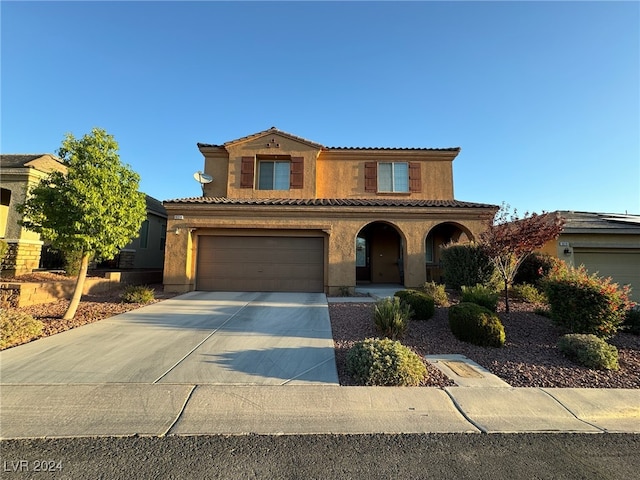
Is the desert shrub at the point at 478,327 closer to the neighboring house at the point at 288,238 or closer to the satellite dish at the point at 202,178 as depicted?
the neighboring house at the point at 288,238

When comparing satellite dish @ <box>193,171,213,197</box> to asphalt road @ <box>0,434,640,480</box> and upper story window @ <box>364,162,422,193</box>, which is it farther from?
asphalt road @ <box>0,434,640,480</box>

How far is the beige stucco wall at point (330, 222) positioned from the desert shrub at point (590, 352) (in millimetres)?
6636

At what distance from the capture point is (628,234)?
12969 millimetres

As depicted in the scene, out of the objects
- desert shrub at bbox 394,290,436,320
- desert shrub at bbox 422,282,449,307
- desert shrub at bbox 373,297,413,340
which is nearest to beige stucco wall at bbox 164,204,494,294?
desert shrub at bbox 422,282,449,307

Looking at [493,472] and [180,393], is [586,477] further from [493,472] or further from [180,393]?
[180,393]

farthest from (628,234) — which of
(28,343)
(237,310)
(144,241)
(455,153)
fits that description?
(144,241)

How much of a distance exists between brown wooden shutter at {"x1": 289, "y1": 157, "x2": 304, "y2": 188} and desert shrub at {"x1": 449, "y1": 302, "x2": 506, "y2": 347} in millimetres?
10071

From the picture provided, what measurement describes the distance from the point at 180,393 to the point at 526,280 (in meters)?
11.1

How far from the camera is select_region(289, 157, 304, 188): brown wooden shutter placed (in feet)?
47.5

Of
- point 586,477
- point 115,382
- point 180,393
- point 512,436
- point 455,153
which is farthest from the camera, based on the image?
point 455,153

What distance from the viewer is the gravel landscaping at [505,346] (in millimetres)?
4461

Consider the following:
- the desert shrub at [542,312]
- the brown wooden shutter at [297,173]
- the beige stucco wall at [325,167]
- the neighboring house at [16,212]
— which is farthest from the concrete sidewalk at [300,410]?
the brown wooden shutter at [297,173]

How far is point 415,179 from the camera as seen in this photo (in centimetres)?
1493

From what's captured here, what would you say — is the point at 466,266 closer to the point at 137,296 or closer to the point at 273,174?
the point at 273,174
